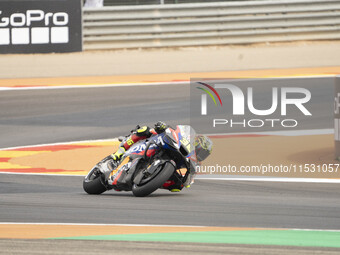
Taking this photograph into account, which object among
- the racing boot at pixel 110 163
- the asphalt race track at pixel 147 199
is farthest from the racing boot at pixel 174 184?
the racing boot at pixel 110 163

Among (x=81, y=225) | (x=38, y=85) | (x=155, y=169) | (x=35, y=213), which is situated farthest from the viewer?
(x=38, y=85)

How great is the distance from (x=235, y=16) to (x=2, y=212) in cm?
1470

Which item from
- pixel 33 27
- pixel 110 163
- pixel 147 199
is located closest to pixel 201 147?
pixel 147 199

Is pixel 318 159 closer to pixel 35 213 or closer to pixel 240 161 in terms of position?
pixel 240 161

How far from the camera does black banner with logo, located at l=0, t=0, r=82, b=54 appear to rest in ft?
68.3

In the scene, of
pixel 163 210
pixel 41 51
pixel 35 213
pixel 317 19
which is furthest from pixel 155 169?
pixel 317 19

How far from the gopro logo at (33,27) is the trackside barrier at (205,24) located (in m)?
0.86

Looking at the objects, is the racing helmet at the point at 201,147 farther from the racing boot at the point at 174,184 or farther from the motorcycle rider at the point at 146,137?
the racing boot at the point at 174,184

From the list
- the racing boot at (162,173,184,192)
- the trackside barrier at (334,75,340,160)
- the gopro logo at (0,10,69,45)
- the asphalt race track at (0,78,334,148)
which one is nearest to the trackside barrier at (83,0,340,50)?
the gopro logo at (0,10,69,45)

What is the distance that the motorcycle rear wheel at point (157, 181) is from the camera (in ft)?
30.0

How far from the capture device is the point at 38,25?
20.9 meters

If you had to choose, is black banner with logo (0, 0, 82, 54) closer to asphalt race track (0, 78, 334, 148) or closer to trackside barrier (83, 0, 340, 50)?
trackside barrier (83, 0, 340, 50)

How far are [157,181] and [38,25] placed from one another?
1251 cm

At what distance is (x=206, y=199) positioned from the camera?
9.54m
